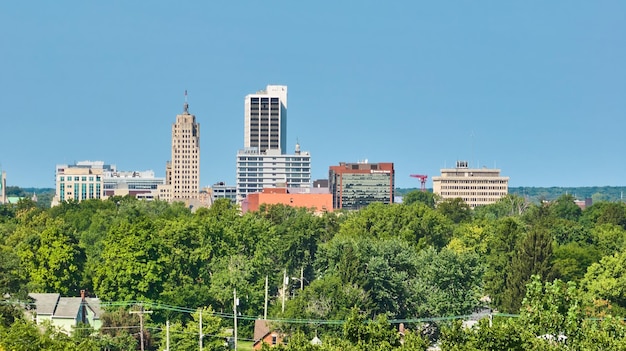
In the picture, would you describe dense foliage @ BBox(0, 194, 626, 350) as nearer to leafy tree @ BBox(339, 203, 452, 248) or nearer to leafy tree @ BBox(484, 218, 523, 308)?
leafy tree @ BBox(484, 218, 523, 308)

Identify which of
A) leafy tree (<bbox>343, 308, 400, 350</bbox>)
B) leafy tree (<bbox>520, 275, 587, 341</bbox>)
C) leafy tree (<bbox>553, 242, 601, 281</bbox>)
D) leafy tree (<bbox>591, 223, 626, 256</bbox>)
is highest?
leafy tree (<bbox>591, 223, 626, 256</bbox>)

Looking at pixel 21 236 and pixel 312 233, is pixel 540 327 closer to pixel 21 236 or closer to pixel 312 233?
pixel 312 233

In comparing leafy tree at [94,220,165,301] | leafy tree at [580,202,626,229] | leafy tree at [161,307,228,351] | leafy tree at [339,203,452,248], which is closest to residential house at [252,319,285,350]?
leafy tree at [161,307,228,351]

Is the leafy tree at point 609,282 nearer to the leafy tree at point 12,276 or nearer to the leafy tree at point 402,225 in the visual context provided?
the leafy tree at point 402,225

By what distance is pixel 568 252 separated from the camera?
387 feet

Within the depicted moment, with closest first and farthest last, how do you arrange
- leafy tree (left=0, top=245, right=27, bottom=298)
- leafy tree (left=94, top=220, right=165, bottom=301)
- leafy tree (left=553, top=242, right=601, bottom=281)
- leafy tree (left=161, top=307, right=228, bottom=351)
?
1. leafy tree (left=161, top=307, right=228, bottom=351)
2. leafy tree (left=0, top=245, right=27, bottom=298)
3. leafy tree (left=94, top=220, right=165, bottom=301)
4. leafy tree (left=553, top=242, right=601, bottom=281)

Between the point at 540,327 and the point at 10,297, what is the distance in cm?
4688

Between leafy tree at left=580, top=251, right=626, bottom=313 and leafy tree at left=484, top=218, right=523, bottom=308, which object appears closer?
leafy tree at left=580, top=251, right=626, bottom=313

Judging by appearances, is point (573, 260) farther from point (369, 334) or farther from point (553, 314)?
point (369, 334)

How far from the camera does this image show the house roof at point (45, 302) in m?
93.3

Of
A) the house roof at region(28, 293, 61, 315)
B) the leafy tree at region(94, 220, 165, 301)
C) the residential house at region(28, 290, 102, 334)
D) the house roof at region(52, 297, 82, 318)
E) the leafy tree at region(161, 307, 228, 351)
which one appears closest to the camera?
A: the leafy tree at region(161, 307, 228, 351)

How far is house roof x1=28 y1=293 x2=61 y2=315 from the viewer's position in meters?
93.3

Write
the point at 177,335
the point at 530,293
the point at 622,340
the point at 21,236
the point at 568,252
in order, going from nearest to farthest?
the point at 622,340, the point at 530,293, the point at 177,335, the point at 568,252, the point at 21,236

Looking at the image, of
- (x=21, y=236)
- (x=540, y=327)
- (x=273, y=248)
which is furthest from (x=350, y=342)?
(x=21, y=236)
